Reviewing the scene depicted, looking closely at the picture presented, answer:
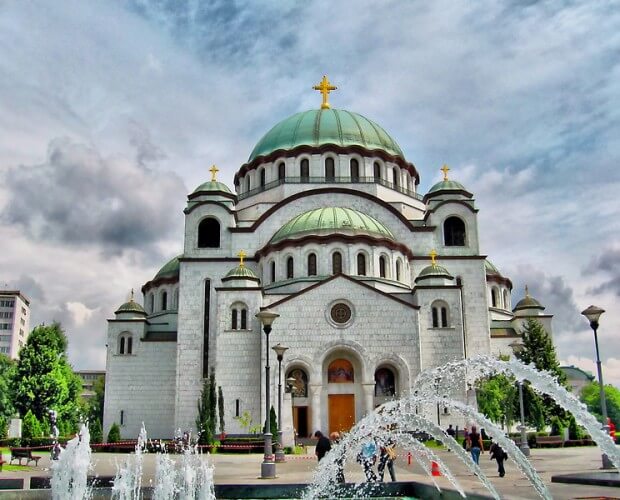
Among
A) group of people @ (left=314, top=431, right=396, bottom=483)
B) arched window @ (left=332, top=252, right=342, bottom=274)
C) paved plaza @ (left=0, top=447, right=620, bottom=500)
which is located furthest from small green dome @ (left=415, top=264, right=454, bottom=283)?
group of people @ (left=314, top=431, right=396, bottom=483)

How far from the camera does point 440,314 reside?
3684cm

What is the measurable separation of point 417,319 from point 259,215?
44.8 ft

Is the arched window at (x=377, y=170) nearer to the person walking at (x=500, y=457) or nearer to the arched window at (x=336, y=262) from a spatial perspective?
the arched window at (x=336, y=262)

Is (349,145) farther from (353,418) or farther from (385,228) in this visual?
(353,418)

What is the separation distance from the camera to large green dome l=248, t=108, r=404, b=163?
47.3 metres

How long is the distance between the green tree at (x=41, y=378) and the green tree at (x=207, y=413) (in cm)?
1215

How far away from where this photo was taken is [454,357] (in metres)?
36.1

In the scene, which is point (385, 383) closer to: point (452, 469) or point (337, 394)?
point (337, 394)

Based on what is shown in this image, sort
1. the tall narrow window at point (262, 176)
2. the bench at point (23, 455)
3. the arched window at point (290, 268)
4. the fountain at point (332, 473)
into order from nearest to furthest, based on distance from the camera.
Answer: the fountain at point (332, 473), the bench at point (23, 455), the arched window at point (290, 268), the tall narrow window at point (262, 176)

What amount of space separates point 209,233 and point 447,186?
15.1 meters

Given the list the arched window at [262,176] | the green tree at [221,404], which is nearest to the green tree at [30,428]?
the green tree at [221,404]

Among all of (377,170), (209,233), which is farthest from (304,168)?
(209,233)

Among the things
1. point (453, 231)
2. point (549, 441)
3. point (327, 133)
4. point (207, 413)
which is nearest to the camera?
A: point (549, 441)

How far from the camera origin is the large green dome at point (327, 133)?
4728cm
